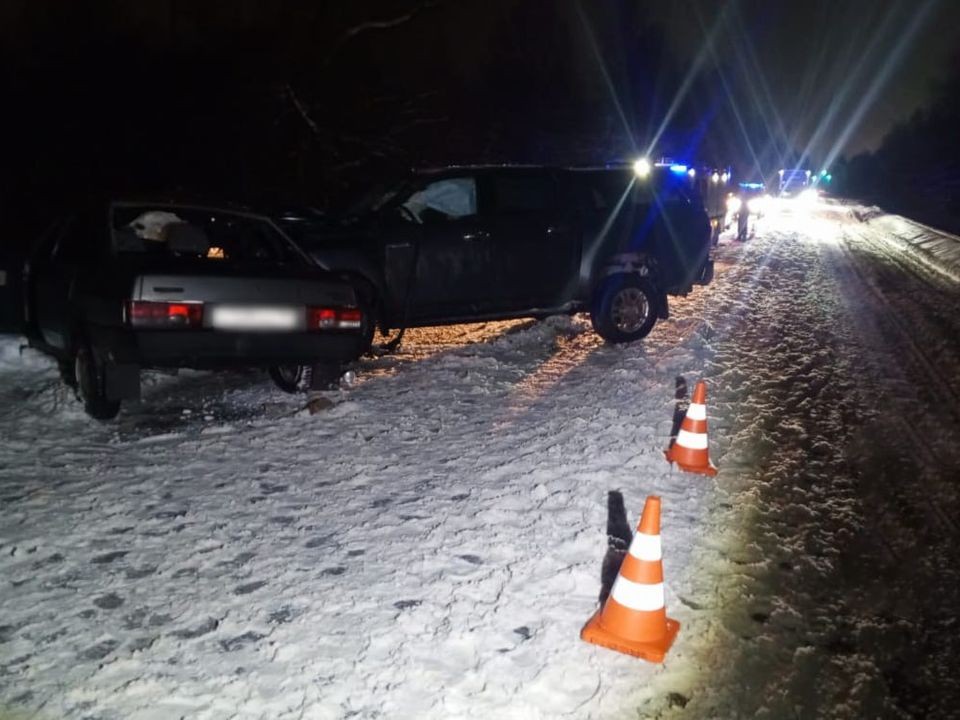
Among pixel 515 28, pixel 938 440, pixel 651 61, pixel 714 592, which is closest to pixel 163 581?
pixel 714 592

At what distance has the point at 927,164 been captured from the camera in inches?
3004

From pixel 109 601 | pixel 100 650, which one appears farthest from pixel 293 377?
pixel 100 650

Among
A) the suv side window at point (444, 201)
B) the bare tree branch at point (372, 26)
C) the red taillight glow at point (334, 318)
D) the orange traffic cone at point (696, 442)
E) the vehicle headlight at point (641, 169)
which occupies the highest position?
the bare tree branch at point (372, 26)

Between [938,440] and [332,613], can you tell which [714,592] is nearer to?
[332,613]

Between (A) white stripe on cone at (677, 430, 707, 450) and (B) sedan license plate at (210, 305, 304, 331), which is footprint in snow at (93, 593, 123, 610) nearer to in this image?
(B) sedan license plate at (210, 305, 304, 331)

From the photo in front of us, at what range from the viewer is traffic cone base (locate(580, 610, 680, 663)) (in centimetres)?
317

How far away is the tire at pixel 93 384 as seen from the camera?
18.3 ft

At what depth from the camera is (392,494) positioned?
4.71 meters

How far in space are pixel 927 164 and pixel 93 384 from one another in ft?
278

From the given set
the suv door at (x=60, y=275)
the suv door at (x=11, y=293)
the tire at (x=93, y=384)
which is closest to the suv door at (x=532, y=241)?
the suv door at (x=60, y=275)

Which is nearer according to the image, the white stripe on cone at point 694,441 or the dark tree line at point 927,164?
the white stripe on cone at point 694,441

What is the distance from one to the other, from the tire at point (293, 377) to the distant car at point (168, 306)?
0.87 ft

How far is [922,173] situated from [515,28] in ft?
176

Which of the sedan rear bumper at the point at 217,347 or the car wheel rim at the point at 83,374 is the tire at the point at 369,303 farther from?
the car wheel rim at the point at 83,374
